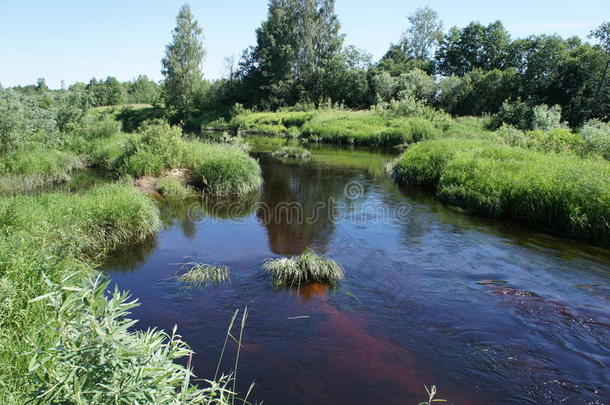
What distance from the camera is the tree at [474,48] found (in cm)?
Result: 6367

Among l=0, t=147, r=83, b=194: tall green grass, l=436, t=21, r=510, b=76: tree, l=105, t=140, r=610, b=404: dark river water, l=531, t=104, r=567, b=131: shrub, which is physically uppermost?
l=436, t=21, r=510, b=76: tree

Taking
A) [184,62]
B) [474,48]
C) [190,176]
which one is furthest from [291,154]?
[474,48]

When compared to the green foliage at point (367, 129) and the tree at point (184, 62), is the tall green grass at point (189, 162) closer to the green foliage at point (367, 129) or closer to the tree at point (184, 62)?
the green foliage at point (367, 129)

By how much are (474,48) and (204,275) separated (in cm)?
6849

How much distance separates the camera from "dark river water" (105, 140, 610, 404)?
233 inches

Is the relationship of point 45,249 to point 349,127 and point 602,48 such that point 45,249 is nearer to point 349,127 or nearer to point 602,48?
point 349,127

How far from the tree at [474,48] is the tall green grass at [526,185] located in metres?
49.8

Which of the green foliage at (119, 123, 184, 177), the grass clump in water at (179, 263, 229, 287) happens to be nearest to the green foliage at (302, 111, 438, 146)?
the green foliage at (119, 123, 184, 177)

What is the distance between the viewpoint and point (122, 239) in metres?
11.0

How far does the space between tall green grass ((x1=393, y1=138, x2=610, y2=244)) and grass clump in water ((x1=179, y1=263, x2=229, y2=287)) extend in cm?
962

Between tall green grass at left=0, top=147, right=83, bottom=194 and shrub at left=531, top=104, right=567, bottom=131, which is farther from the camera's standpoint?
shrub at left=531, top=104, right=567, bottom=131

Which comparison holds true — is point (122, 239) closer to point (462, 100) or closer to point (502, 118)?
point (502, 118)

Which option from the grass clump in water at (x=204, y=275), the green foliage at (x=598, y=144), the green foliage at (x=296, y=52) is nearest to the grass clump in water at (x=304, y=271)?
the grass clump in water at (x=204, y=275)

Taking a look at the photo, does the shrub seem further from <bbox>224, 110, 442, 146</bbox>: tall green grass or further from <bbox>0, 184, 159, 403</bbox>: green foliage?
<bbox>0, 184, 159, 403</bbox>: green foliage
